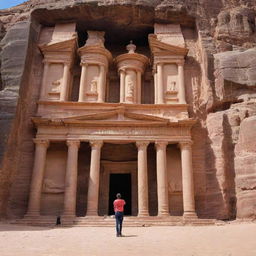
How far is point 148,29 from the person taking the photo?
21.2m

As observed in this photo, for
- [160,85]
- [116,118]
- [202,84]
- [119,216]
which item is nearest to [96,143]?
[116,118]

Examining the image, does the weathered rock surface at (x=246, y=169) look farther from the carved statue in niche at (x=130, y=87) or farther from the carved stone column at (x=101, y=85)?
the carved stone column at (x=101, y=85)

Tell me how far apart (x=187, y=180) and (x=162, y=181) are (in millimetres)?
1219

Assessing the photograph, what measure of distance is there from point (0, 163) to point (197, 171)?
9571mm

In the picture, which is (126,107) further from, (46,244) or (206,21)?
(46,244)

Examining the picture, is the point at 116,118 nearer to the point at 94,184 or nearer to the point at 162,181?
the point at 94,184

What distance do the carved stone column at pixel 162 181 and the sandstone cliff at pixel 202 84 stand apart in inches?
69.3

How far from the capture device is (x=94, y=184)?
15.2 meters

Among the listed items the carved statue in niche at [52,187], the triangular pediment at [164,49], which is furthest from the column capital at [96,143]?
the triangular pediment at [164,49]

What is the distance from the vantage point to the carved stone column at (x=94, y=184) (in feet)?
48.7

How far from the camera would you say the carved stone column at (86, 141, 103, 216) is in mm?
14837

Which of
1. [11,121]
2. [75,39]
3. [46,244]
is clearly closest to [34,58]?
[75,39]

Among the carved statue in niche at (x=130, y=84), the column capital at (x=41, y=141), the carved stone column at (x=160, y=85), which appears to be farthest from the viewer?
the carved statue in niche at (x=130, y=84)

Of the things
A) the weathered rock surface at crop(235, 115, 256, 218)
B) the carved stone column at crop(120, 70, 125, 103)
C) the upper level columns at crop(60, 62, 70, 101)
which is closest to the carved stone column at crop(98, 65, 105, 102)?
the carved stone column at crop(120, 70, 125, 103)
